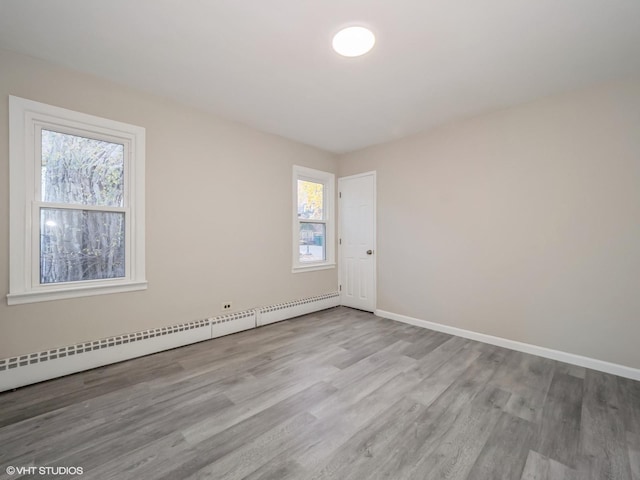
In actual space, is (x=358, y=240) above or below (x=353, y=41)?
below

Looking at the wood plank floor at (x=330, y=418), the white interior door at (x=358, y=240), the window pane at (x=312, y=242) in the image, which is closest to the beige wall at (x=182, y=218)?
the window pane at (x=312, y=242)

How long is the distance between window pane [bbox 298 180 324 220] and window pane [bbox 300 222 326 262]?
0.50 feet

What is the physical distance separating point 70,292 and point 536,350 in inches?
176

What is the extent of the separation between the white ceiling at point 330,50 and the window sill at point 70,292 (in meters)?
1.91

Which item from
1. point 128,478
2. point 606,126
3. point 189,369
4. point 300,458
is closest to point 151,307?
point 189,369

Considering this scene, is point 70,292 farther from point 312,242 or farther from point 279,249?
point 312,242

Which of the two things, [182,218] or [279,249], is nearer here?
[182,218]

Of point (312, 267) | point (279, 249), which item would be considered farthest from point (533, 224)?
point (279, 249)

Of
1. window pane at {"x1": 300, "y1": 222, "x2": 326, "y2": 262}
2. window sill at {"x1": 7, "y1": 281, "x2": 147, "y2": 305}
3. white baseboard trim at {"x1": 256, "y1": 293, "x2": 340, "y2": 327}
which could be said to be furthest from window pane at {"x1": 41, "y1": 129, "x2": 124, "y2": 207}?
window pane at {"x1": 300, "y1": 222, "x2": 326, "y2": 262}

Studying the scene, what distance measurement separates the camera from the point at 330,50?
2.12 metres

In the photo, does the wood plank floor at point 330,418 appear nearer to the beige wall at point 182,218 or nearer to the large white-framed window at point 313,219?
the beige wall at point 182,218

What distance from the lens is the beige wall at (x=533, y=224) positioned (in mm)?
2404

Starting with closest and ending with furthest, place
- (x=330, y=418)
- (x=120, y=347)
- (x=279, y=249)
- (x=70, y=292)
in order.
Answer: (x=330, y=418) < (x=70, y=292) < (x=120, y=347) < (x=279, y=249)

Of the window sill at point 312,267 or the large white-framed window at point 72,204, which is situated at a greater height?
the large white-framed window at point 72,204
